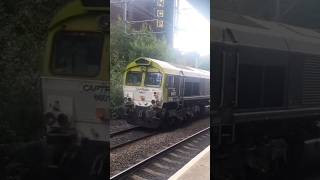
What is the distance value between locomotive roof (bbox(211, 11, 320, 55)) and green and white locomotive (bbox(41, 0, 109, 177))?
48 cm

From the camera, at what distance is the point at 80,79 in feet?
6.49

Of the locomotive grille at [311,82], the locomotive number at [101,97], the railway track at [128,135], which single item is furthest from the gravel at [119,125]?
the locomotive grille at [311,82]

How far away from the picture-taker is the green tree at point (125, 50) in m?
1.79

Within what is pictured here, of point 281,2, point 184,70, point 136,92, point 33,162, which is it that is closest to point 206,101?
point 184,70

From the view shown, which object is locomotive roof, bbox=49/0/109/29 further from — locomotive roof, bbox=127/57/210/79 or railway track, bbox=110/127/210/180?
railway track, bbox=110/127/210/180

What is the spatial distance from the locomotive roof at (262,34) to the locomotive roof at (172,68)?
5.9 inches

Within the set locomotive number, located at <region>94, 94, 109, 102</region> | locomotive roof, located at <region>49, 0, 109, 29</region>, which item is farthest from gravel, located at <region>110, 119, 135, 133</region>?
locomotive roof, located at <region>49, 0, 109, 29</region>

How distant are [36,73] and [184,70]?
0.68 meters

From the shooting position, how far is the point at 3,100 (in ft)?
6.88

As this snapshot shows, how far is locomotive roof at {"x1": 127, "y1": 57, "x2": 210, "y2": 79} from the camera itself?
1.79 metres

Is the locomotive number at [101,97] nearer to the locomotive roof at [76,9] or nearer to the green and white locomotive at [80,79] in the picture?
the green and white locomotive at [80,79]

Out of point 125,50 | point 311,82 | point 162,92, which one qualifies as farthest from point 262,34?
point 125,50

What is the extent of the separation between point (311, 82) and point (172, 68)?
0.96 metres

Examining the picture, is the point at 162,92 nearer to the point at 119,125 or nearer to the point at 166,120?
the point at 166,120
